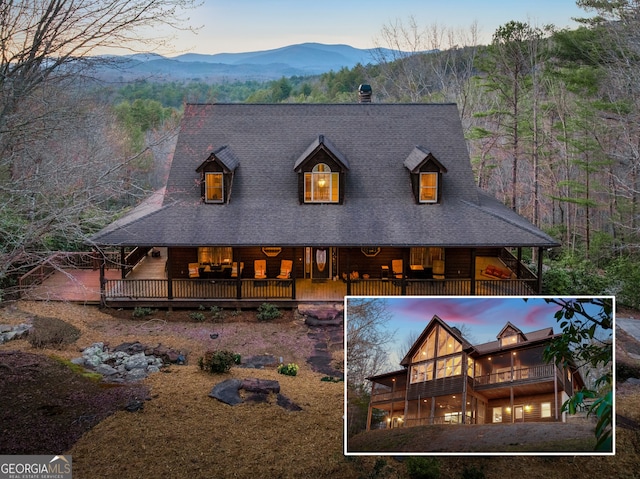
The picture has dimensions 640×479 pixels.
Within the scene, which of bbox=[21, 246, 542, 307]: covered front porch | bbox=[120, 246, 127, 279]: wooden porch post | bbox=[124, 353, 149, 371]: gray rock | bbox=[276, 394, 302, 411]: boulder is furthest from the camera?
bbox=[120, 246, 127, 279]: wooden porch post

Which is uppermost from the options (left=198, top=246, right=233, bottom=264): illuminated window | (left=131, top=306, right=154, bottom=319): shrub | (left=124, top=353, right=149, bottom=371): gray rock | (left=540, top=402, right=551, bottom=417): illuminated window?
(left=540, top=402, right=551, bottom=417): illuminated window

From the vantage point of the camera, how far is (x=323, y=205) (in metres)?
19.5

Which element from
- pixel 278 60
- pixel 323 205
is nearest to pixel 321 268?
pixel 323 205

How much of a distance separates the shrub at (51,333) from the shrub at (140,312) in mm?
2191

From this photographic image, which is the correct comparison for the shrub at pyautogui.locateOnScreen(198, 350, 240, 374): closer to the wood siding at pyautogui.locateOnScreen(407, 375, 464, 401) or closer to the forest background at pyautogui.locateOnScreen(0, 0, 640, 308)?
the forest background at pyautogui.locateOnScreen(0, 0, 640, 308)

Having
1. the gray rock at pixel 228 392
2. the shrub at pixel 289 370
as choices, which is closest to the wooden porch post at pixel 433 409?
the gray rock at pixel 228 392

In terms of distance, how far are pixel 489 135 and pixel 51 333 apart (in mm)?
23486

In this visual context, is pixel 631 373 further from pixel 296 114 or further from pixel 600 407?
pixel 296 114

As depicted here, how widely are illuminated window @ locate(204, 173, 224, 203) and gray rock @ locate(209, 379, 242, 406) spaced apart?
9469 mm

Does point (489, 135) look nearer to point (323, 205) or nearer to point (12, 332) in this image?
point (323, 205)

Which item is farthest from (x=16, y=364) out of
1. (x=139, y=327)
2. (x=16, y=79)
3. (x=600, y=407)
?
(x=600, y=407)

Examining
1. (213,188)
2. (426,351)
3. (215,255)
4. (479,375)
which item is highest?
(213,188)

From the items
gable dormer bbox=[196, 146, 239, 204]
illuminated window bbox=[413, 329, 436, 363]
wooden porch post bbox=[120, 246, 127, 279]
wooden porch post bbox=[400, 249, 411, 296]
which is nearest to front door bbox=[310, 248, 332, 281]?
wooden porch post bbox=[400, 249, 411, 296]

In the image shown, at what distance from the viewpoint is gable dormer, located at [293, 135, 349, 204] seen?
1920 cm
